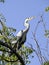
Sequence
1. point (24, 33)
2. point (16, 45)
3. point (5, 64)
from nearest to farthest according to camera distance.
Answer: point (16, 45)
point (24, 33)
point (5, 64)

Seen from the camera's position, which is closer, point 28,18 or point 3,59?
point 3,59

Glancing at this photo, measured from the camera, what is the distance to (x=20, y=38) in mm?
8227

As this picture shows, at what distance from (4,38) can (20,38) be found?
0.48 metres

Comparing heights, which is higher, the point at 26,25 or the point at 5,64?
the point at 26,25

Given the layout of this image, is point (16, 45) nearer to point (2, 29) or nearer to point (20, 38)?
point (20, 38)

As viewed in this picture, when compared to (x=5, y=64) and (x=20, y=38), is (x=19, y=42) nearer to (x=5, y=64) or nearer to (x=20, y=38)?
(x=20, y=38)

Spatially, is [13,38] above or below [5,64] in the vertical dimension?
above

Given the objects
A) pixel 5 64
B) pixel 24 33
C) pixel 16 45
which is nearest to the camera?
pixel 16 45

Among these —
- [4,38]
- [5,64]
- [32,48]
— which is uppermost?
[4,38]

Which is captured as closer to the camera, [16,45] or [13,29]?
[16,45]

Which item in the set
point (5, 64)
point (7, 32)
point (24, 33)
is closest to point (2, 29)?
point (7, 32)

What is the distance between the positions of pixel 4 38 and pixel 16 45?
0.58m

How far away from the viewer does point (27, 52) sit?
29.7ft

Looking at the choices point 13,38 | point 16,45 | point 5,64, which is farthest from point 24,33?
point 5,64
